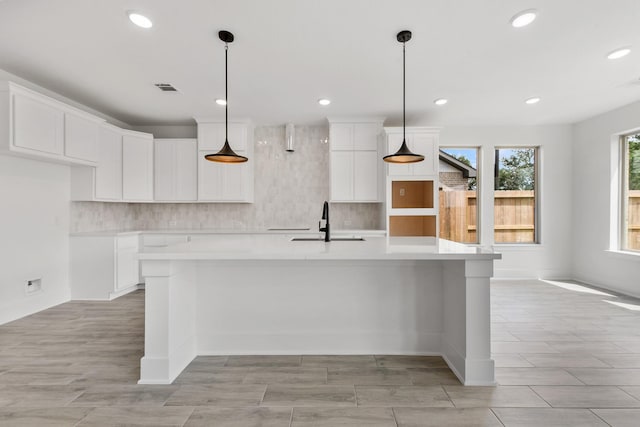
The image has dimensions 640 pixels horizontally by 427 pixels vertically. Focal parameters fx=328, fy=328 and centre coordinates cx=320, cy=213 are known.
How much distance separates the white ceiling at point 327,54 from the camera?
238 cm

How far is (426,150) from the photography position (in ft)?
15.7

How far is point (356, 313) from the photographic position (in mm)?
2570

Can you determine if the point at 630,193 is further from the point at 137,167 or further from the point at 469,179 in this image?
the point at 137,167

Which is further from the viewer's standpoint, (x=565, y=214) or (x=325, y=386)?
(x=565, y=214)

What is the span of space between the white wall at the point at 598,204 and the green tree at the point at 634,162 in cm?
21

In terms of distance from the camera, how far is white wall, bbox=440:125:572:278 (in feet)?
17.9

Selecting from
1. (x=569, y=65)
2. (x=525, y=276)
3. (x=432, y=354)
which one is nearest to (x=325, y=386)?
(x=432, y=354)

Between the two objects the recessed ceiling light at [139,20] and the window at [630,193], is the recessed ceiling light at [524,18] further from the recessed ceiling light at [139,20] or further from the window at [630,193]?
the window at [630,193]

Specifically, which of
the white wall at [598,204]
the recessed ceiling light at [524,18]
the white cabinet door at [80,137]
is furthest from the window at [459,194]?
the white cabinet door at [80,137]

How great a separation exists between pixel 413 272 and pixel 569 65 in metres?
2.69

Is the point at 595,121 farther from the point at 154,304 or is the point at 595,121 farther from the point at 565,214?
the point at 154,304

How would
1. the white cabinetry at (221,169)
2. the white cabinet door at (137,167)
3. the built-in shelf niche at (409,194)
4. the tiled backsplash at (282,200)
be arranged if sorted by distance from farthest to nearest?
1. the tiled backsplash at (282,200)
2. the white cabinetry at (221,169)
3. the built-in shelf niche at (409,194)
4. the white cabinet door at (137,167)

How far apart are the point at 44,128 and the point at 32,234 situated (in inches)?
47.9

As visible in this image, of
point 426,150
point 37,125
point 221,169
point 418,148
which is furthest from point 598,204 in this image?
point 37,125
